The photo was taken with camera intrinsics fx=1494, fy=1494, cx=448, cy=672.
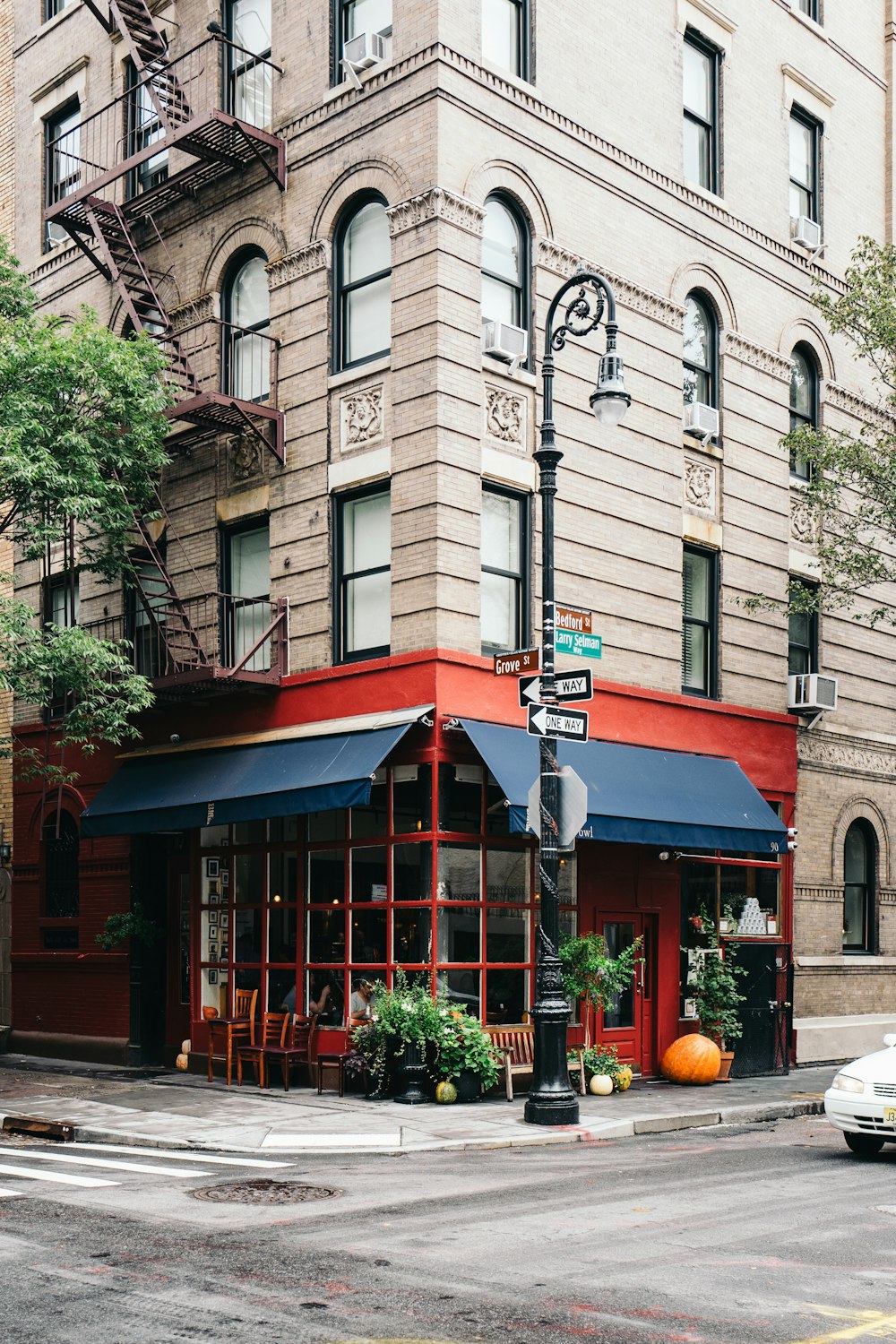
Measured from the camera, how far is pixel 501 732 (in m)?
17.3

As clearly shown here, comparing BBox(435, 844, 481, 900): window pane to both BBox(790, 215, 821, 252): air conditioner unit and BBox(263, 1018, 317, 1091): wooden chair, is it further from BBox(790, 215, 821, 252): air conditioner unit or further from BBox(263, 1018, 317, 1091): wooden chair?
BBox(790, 215, 821, 252): air conditioner unit

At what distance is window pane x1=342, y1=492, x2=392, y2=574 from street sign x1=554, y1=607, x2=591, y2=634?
352 cm

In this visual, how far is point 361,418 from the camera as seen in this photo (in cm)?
1841

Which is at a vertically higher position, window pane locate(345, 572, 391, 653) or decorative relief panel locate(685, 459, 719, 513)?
decorative relief panel locate(685, 459, 719, 513)

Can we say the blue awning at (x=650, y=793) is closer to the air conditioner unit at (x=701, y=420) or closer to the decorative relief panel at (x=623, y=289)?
the air conditioner unit at (x=701, y=420)

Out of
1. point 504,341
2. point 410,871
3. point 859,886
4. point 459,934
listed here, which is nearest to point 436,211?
point 504,341

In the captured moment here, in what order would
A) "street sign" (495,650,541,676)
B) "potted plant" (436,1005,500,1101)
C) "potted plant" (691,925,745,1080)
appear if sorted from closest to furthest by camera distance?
1. "street sign" (495,650,541,676)
2. "potted plant" (436,1005,500,1101)
3. "potted plant" (691,925,745,1080)

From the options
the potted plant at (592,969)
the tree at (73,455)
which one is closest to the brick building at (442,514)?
the potted plant at (592,969)

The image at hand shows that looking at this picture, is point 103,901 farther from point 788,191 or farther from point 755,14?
point 755,14

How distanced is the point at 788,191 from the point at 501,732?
1205 cm

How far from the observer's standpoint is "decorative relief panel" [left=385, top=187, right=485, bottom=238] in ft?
57.8

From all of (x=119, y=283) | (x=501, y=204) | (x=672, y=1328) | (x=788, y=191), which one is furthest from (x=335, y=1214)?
(x=788, y=191)

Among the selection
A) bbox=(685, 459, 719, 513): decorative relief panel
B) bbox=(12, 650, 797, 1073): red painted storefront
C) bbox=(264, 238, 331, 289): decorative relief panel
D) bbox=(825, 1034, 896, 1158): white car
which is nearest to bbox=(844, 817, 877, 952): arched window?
bbox=(12, 650, 797, 1073): red painted storefront

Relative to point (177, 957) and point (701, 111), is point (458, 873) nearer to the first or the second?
point (177, 957)
